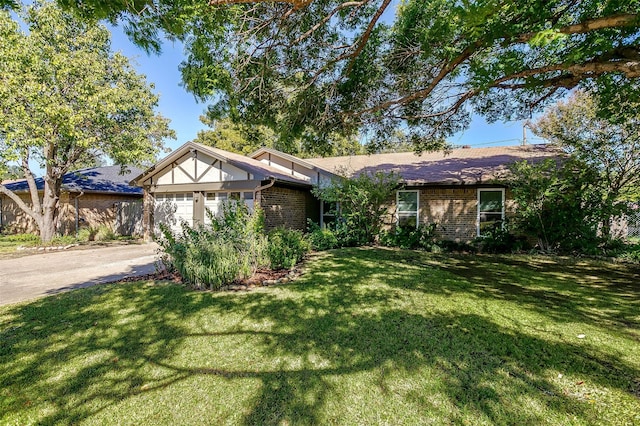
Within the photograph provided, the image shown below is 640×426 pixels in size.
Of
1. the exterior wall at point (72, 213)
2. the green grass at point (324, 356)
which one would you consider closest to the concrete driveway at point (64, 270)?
the green grass at point (324, 356)

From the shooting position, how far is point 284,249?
7902 millimetres

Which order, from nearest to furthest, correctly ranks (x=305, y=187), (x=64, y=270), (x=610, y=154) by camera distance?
(x=64, y=270) < (x=610, y=154) < (x=305, y=187)

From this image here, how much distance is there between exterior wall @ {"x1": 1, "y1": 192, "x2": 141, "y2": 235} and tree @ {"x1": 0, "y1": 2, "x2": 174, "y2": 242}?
343 centimetres

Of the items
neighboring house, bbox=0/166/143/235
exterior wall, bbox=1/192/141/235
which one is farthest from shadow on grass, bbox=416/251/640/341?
exterior wall, bbox=1/192/141/235

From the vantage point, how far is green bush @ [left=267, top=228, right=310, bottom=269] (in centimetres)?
754

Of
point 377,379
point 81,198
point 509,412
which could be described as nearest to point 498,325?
point 509,412

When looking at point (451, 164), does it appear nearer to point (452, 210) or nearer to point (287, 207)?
point (452, 210)

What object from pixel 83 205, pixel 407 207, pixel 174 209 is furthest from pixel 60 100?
pixel 407 207

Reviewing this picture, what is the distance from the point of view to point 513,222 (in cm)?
1056

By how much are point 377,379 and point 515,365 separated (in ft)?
5.01

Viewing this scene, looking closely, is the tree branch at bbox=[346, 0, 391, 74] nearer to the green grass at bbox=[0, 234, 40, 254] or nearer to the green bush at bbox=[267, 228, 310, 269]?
the green bush at bbox=[267, 228, 310, 269]

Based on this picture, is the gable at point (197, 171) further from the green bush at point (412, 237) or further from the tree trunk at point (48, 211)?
the green bush at point (412, 237)

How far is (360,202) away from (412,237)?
237 cm

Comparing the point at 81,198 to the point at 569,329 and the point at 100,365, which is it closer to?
the point at 100,365
